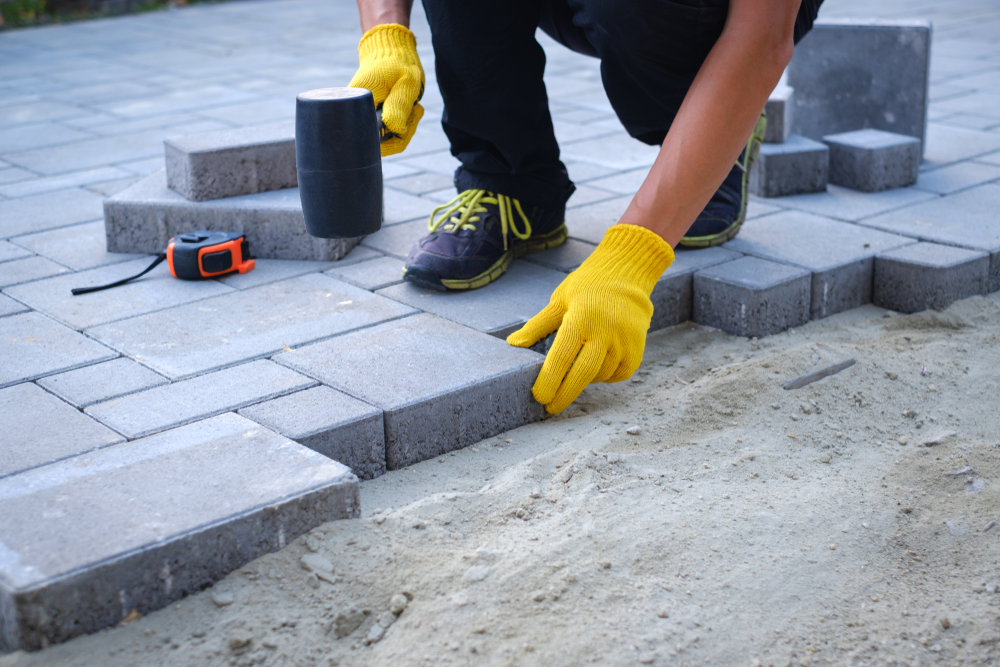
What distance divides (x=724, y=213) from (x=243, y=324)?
4.70ft

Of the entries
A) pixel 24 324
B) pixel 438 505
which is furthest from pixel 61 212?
pixel 438 505

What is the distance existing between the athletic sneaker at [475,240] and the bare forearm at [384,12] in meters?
0.51

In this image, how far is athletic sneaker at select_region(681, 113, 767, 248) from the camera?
2795mm

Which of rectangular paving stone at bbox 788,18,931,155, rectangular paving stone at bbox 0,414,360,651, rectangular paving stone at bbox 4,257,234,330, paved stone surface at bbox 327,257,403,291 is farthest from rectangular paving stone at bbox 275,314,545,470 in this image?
rectangular paving stone at bbox 788,18,931,155

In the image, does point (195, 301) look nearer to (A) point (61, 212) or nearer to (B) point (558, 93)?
(A) point (61, 212)

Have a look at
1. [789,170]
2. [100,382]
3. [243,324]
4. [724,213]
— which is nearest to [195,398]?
[100,382]

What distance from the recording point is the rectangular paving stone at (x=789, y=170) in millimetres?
3314

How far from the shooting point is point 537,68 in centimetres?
262

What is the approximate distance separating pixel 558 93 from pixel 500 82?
295cm

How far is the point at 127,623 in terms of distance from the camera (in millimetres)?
1407

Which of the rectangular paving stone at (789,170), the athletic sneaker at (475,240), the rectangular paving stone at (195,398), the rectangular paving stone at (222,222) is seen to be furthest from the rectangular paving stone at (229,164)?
the rectangular paving stone at (789,170)

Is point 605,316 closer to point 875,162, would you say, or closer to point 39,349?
point 39,349

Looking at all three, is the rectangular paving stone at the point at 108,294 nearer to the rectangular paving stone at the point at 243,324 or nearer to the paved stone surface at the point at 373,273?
the rectangular paving stone at the point at 243,324

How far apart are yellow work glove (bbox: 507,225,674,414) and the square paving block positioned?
755 mm
